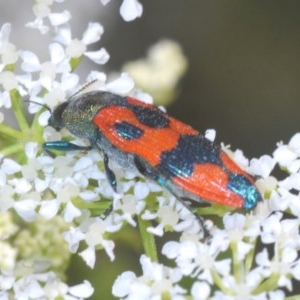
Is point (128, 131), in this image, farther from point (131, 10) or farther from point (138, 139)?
point (131, 10)

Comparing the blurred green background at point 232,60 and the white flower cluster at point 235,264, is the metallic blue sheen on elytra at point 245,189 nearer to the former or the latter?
the white flower cluster at point 235,264

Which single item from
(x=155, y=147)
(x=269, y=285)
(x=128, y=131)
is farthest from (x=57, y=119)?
(x=269, y=285)

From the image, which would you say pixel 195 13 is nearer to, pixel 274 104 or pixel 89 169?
pixel 274 104

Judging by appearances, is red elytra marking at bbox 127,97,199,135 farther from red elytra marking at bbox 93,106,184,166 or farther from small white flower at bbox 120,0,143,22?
small white flower at bbox 120,0,143,22

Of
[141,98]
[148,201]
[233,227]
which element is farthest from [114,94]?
[233,227]

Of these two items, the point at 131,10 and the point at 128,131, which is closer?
the point at 128,131

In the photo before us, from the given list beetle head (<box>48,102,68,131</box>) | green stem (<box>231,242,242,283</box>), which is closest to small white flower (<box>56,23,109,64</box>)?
beetle head (<box>48,102,68,131</box>)

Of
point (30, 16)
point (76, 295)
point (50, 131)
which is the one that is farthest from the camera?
point (30, 16)
